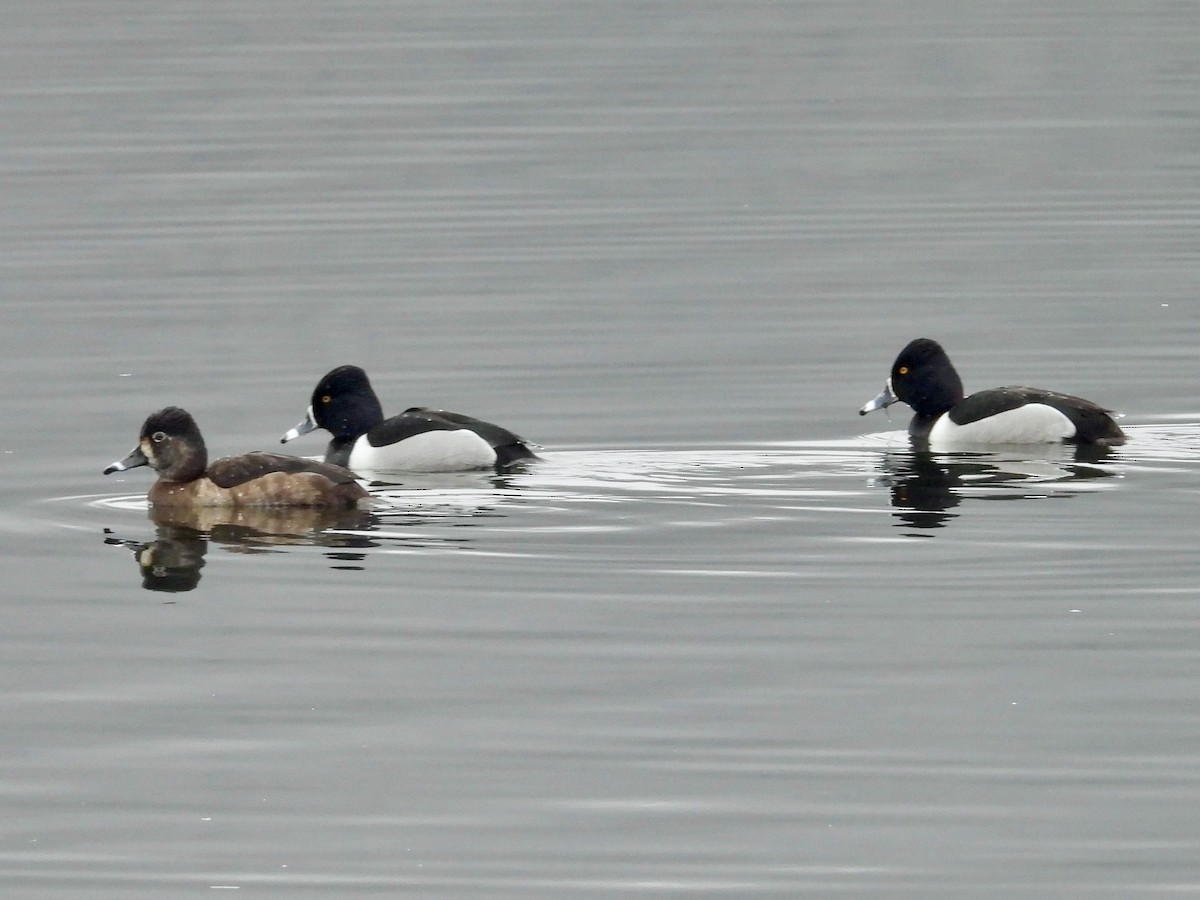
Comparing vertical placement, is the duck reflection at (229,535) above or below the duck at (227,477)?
below

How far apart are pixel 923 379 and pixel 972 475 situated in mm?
1927

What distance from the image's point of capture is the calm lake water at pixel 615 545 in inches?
303

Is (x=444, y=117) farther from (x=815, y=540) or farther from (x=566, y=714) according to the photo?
(x=566, y=714)

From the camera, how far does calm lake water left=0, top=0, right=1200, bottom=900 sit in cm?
769

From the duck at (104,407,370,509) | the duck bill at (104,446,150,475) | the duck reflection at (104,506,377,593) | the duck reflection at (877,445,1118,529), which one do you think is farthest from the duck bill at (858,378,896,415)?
the duck bill at (104,446,150,475)

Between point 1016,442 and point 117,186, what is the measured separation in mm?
17849

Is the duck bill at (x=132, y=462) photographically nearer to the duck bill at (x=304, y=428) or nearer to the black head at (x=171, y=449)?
the black head at (x=171, y=449)

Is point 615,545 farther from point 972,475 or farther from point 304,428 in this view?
point 304,428

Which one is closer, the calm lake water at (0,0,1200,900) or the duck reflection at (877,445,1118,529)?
the calm lake water at (0,0,1200,900)

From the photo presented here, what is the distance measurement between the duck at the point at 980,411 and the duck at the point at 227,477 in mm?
4068

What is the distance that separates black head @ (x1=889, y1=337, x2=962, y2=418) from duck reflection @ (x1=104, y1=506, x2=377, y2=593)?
443cm

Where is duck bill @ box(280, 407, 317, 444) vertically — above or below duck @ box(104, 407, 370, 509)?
above

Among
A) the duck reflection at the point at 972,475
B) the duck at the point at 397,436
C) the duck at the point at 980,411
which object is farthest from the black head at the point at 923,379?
the duck at the point at 397,436

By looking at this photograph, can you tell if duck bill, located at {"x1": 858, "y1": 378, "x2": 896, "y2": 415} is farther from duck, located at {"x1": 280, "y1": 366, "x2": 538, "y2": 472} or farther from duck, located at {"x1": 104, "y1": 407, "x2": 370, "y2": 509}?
duck, located at {"x1": 104, "y1": 407, "x2": 370, "y2": 509}
